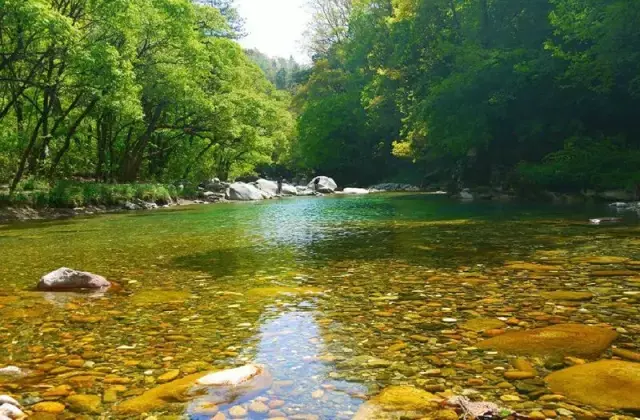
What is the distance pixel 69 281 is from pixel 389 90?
109ft

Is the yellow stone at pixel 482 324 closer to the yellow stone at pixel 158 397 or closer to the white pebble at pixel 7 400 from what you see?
the yellow stone at pixel 158 397

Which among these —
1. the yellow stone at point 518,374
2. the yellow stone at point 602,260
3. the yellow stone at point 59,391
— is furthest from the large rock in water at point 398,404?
the yellow stone at point 602,260

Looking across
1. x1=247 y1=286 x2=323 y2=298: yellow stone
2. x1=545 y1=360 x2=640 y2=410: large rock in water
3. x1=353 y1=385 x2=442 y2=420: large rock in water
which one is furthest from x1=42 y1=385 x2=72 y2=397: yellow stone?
x1=545 y1=360 x2=640 y2=410: large rock in water

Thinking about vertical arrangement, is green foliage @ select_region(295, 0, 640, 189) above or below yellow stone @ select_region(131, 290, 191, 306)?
above

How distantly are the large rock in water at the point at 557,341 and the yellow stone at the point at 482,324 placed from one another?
9.5 inches

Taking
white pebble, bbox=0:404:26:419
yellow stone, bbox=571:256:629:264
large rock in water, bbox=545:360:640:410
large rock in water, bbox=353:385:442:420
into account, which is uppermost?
yellow stone, bbox=571:256:629:264

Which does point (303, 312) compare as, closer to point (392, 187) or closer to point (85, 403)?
point (85, 403)

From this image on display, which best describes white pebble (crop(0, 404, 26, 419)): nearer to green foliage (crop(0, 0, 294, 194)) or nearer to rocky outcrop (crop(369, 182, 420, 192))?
green foliage (crop(0, 0, 294, 194))

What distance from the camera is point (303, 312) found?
518 centimetres

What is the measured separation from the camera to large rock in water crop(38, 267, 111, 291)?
21.1ft

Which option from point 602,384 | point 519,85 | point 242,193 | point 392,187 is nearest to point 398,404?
point 602,384

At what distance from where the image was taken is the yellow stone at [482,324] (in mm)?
4434

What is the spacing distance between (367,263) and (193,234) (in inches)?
262

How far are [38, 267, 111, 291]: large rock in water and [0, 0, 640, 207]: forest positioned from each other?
13576 mm
